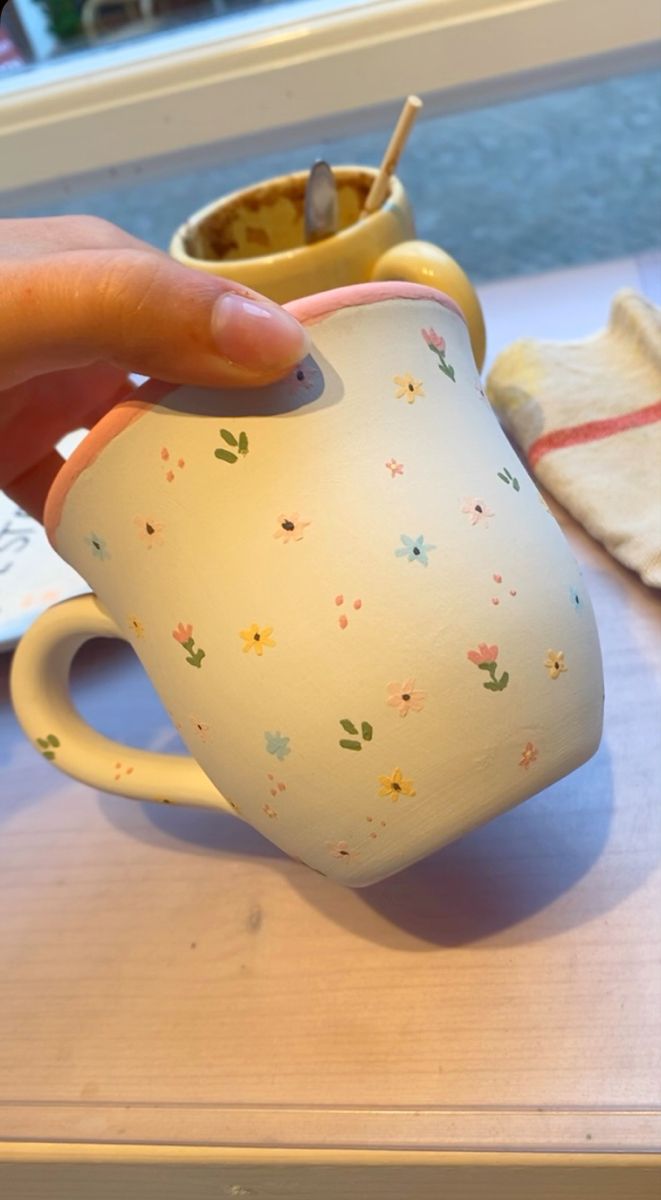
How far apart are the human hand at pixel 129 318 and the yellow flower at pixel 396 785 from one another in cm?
11

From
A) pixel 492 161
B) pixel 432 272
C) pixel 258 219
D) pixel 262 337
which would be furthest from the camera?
pixel 492 161

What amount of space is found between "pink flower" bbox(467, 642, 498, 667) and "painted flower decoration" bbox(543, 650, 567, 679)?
2cm

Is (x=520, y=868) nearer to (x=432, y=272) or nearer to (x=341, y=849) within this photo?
(x=341, y=849)

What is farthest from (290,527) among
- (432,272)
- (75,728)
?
(432,272)

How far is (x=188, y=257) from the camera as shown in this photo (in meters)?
0.53

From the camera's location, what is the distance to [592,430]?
0.48 meters

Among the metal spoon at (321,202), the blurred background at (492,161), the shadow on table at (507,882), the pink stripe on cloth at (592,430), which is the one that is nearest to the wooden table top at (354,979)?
the shadow on table at (507,882)

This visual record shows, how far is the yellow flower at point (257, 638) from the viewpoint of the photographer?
0.27 m

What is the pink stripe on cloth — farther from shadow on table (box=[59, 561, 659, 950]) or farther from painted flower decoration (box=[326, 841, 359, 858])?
painted flower decoration (box=[326, 841, 359, 858])

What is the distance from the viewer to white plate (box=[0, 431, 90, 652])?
489 millimetres

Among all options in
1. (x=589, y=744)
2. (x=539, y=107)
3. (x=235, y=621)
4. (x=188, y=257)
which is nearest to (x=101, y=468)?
(x=235, y=621)

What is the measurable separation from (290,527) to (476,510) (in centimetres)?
5

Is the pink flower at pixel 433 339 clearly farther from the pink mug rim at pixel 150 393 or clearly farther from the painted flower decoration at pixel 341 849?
the painted flower decoration at pixel 341 849

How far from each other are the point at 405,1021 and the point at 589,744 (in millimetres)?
98
